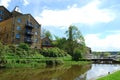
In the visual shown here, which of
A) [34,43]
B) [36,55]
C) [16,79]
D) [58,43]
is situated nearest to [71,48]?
[58,43]

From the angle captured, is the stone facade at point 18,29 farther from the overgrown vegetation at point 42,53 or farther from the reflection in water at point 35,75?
the reflection in water at point 35,75

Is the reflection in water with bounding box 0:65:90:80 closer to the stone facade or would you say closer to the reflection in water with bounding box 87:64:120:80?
the reflection in water with bounding box 87:64:120:80

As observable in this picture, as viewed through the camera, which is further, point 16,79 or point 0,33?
point 0,33

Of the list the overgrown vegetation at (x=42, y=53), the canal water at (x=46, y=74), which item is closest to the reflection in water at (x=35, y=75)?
the canal water at (x=46, y=74)

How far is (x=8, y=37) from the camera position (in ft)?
206

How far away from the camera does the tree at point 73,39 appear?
7656cm

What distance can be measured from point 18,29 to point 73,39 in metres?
22.3

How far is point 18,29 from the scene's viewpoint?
6400 cm

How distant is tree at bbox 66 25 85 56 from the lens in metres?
76.6

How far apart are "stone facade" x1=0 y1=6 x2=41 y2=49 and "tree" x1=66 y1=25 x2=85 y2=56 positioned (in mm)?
12390

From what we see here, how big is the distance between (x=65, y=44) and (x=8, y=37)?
23.4 meters

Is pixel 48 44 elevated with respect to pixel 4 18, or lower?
lower

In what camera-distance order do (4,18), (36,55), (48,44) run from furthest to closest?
(48,44)
(4,18)
(36,55)

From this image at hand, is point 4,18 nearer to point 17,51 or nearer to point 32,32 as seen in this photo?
point 32,32
